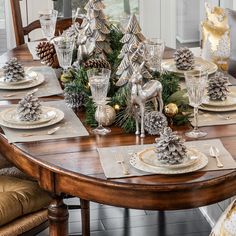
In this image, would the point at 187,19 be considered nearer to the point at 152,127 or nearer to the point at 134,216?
the point at 134,216

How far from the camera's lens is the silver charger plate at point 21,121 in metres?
1.97

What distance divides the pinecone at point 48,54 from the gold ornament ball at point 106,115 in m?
0.67

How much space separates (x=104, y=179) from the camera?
162 centimetres

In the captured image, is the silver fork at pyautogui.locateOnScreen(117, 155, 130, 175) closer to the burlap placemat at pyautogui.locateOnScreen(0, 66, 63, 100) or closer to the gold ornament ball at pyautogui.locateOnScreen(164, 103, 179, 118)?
the gold ornament ball at pyautogui.locateOnScreen(164, 103, 179, 118)

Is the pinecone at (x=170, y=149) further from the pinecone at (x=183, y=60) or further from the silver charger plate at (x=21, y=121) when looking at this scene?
the pinecone at (x=183, y=60)

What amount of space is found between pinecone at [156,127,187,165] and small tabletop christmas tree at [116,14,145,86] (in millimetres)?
442

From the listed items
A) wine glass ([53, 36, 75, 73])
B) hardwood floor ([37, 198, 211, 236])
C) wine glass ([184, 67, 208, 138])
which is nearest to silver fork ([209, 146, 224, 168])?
wine glass ([184, 67, 208, 138])

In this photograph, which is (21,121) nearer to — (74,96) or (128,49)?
(74,96)

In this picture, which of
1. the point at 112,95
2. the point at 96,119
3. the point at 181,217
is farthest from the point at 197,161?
the point at 181,217

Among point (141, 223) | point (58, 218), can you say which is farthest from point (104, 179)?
point (141, 223)

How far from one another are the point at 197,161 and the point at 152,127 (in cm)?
25

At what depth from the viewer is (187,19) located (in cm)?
446

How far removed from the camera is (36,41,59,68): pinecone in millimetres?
2576

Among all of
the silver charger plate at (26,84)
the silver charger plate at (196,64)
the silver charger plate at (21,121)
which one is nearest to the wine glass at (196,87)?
the silver charger plate at (21,121)
